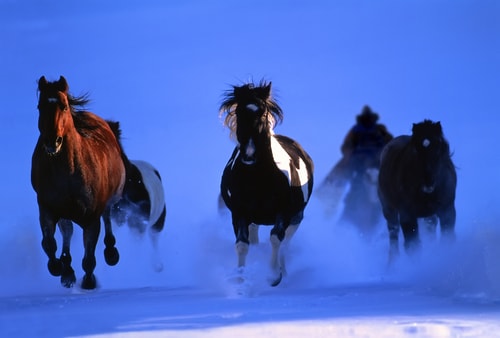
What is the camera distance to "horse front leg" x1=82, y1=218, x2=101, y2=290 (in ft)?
40.3

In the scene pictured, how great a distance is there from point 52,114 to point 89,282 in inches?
73.8

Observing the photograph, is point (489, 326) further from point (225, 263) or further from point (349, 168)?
point (349, 168)

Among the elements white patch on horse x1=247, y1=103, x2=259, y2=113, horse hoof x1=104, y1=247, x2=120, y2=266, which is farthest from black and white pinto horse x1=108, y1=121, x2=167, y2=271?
white patch on horse x1=247, y1=103, x2=259, y2=113

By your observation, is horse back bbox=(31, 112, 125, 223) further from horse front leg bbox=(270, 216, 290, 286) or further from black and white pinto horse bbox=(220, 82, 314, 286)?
horse front leg bbox=(270, 216, 290, 286)

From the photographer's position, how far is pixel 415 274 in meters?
13.5

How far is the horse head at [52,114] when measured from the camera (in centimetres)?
1140

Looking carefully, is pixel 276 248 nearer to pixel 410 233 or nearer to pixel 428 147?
pixel 410 233

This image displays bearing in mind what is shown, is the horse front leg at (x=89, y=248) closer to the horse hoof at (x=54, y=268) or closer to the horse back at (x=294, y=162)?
the horse hoof at (x=54, y=268)

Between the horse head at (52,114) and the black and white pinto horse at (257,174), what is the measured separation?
5.11ft

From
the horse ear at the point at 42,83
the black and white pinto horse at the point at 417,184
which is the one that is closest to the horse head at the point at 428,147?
the black and white pinto horse at the point at 417,184

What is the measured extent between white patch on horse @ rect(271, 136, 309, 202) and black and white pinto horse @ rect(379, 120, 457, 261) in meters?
1.82

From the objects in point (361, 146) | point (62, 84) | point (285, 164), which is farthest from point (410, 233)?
point (62, 84)

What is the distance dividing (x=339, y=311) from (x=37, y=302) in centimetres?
325

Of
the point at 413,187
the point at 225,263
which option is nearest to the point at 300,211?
the point at 225,263
